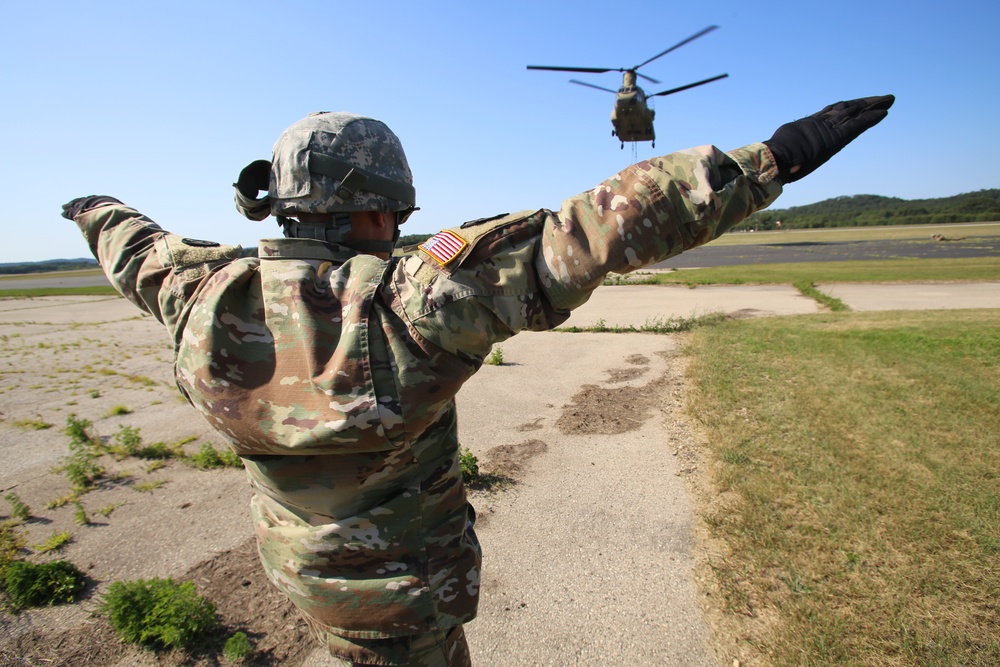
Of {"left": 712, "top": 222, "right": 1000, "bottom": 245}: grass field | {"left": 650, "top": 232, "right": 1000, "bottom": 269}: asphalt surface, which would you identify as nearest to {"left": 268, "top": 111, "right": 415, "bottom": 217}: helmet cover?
{"left": 650, "top": 232, "right": 1000, "bottom": 269}: asphalt surface

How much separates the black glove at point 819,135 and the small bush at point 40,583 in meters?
5.11

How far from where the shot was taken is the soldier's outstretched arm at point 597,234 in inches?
53.5

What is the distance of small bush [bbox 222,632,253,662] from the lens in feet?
11.3

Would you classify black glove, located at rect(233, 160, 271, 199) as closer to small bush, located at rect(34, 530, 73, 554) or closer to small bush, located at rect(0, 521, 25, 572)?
small bush, located at rect(0, 521, 25, 572)

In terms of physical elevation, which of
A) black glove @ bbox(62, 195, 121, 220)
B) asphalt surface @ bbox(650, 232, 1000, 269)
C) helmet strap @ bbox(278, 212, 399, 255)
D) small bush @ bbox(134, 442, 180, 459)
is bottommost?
small bush @ bbox(134, 442, 180, 459)

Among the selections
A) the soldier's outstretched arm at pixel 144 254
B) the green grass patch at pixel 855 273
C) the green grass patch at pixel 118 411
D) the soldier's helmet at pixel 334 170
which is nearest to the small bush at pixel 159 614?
the soldier's outstretched arm at pixel 144 254

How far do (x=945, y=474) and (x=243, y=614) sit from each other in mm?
6179

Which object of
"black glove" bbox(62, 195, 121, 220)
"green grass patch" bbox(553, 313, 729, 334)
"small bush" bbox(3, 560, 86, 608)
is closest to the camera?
"black glove" bbox(62, 195, 121, 220)

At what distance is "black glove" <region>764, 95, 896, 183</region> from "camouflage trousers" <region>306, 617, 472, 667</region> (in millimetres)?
1822

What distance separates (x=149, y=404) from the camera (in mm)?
8859

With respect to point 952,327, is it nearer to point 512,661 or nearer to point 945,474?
point 945,474

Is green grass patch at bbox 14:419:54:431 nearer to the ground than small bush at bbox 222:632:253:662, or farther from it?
farther from it

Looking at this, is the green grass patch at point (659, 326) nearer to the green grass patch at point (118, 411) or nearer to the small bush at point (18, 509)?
the green grass patch at point (118, 411)

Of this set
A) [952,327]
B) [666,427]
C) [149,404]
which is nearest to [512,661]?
[666,427]
